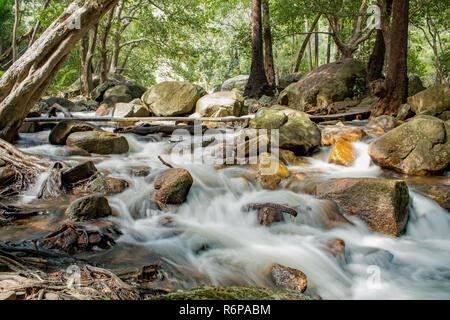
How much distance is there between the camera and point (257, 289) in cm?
216

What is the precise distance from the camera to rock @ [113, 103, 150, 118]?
11.8 m

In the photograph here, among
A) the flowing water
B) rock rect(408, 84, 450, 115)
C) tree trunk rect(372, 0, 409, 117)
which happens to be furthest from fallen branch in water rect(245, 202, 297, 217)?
tree trunk rect(372, 0, 409, 117)

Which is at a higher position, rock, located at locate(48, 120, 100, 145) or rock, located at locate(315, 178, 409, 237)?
rock, located at locate(48, 120, 100, 145)

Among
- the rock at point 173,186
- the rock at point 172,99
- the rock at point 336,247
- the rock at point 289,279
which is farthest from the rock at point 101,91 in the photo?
the rock at point 289,279

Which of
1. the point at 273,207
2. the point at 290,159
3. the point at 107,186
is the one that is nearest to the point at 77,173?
the point at 107,186

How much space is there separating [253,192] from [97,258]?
304cm

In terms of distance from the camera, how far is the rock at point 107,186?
15.2ft

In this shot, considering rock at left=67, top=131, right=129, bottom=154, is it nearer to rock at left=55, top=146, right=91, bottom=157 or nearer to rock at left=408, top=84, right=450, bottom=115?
rock at left=55, top=146, right=91, bottom=157

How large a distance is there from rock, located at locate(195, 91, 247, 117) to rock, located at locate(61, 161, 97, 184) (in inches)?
279

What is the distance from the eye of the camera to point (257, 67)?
14070 mm

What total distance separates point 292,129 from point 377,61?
8.89m

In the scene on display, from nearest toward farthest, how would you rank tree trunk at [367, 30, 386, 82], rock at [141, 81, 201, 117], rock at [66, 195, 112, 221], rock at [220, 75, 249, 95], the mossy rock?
the mossy rock, rock at [66, 195, 112, 221], rock at [141, 81, 201, 117], tree trunk at [367, 30, 386, 82], rock at [220, 75, 249, 95]
